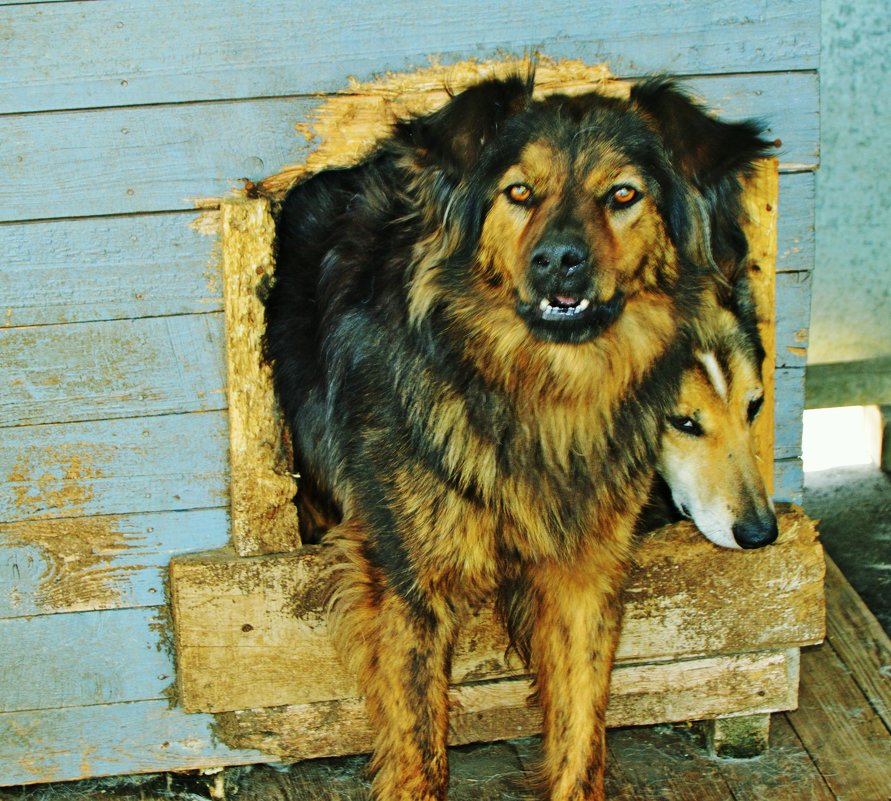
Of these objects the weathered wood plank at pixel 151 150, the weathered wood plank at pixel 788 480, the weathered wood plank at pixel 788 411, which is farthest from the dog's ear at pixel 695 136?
the weathered wood plank at pixel 788 480

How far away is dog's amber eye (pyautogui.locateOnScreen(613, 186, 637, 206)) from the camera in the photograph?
2574 millimetres

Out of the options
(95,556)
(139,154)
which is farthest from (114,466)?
(139,154)

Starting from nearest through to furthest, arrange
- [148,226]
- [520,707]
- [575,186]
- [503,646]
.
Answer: [575,186]
[148,226]
[503,646]
[520,707]

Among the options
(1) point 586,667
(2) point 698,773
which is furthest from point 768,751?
(1) point 586,667

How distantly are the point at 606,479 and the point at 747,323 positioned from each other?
0.62 metres

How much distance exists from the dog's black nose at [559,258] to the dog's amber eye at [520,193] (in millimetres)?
173

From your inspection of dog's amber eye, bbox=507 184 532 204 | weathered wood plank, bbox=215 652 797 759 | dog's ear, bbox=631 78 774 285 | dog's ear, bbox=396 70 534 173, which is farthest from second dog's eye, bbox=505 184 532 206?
weathered wood plank, bbox=215 652 797 759

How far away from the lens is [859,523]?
459cm

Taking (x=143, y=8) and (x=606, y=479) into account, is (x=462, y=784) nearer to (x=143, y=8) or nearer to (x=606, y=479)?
(x=606, y=479)

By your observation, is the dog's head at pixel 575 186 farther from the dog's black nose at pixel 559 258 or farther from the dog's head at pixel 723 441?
the dog's head at pixel 723 441

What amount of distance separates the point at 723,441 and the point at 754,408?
0.59 feet

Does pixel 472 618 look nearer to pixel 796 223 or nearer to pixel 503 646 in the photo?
pixel 503 646

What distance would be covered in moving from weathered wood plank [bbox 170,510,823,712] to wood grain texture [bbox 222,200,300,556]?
0.11 m

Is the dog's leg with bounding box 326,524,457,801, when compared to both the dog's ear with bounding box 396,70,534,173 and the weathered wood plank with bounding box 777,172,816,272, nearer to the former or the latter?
the dog's ear with bounding box 396,70,534,173
